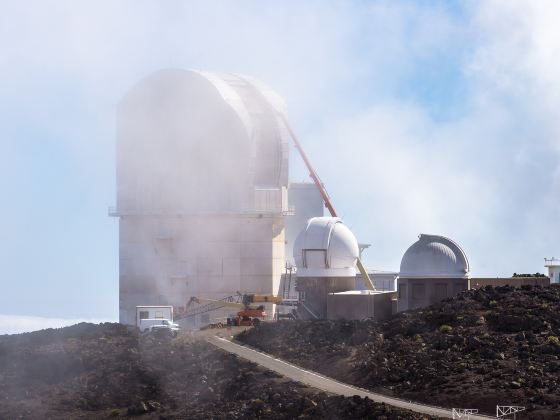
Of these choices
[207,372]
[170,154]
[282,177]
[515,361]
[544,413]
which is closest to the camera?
[544,413]

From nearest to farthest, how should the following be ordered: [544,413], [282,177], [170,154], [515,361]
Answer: [544,413], [515,361], [170,154], [282,177]

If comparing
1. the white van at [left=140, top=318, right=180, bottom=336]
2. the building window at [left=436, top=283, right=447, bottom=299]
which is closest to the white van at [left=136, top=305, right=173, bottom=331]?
the white van at [left=140, top=318, right=180, bottom=336]

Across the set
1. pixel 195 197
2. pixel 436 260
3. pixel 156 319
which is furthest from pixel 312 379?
pixel 195 197

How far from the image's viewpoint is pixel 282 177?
383 feet

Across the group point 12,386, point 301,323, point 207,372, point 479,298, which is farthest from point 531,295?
point 12,386

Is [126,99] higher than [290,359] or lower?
higher

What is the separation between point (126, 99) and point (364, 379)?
4671cm

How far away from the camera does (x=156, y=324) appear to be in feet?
303

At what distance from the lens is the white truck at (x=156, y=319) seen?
9000 centimetres

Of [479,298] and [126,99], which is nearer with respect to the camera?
[479,298]

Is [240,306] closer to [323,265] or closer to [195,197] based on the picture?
[323,265]

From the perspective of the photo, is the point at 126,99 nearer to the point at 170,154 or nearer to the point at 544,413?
Result: the point at 170,154

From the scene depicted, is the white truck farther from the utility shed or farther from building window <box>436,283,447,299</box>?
building window <box>436,283,447,299</box>

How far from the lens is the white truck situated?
90.0 m
